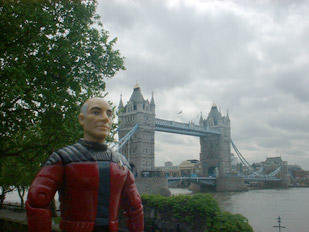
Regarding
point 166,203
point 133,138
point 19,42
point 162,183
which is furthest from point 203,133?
point 19,42

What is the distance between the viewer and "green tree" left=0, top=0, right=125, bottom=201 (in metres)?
10.2

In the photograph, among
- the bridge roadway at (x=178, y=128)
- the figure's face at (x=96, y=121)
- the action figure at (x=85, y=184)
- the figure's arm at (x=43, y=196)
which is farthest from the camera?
the bridge roadway at (x=178, y=128)

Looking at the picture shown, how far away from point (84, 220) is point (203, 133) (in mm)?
77073

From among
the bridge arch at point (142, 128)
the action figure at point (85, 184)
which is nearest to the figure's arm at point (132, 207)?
the action figure at point (85, 184)

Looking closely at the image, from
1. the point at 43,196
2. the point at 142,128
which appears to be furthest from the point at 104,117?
the point at 142,128

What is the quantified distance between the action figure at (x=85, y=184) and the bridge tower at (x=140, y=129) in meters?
52.0

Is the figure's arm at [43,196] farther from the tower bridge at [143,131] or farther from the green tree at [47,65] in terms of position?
the tower bridge at [143,131]

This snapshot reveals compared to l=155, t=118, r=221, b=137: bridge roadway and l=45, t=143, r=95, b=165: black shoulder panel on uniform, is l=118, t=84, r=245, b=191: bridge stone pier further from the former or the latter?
l=45, t=143, r=95, b=165: black shoulder panel on uniform

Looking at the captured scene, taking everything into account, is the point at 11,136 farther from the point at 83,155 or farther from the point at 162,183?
the point at 162,183

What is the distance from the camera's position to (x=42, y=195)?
361 centimetres

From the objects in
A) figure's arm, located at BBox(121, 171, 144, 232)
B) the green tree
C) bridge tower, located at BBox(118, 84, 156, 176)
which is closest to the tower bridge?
bridge tower, located at BBox(118, 84, 156, 176)

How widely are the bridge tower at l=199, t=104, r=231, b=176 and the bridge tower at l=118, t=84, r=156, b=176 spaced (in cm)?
2710

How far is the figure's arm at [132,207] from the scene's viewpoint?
424cm

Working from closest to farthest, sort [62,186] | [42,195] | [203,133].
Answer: [42,195]
[62,186]
[203,133]
